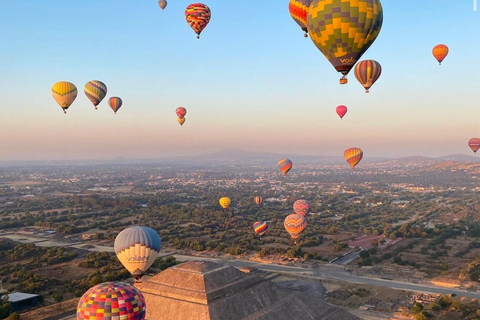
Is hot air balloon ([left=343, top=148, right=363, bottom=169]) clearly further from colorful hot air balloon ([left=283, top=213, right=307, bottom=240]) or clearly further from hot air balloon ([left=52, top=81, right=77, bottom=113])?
hot air balloon ([left=52, top=81, right=77, bottom=113])

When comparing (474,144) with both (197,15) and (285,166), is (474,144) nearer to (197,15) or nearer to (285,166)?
(285,166)

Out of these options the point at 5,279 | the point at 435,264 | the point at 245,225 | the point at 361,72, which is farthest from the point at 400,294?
the point at 245,225

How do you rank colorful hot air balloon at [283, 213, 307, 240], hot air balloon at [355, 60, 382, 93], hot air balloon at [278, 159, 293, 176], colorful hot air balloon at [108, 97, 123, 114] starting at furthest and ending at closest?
hot air balloon at [278, 159, 293, 176] < colorful hot air balloon at [108, 97, 123, 114] < colorful hot air balloon at [283, 213, 307, 240] < hot air balloon at [355, 60, 382, 93]

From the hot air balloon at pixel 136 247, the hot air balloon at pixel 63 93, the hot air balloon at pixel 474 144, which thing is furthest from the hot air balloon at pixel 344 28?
the hot air balloon at pixel 474 144

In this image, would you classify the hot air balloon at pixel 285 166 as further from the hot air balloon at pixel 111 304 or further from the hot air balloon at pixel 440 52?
the hot air balloon at pixel 111 304

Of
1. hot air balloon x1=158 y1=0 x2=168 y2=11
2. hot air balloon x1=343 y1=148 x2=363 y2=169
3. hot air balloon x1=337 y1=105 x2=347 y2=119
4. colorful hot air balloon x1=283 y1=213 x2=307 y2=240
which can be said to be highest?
hot air balloon x1=158 y1=0 x2=168 y2=11

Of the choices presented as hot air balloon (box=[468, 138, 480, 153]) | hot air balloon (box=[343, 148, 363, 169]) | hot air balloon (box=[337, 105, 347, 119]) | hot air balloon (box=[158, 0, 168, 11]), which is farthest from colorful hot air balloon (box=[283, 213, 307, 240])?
hot air balloon (box=[468, 138, 480, 153])

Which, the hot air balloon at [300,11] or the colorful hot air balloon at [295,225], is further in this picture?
the colorful hot air balloon at [295,225]
